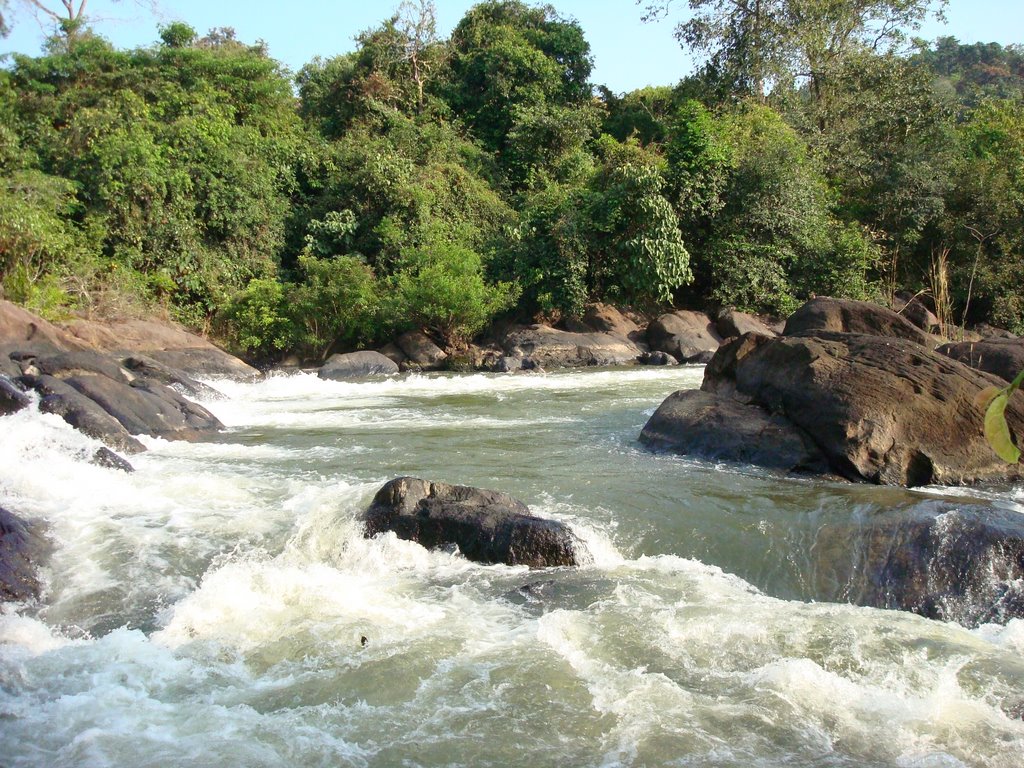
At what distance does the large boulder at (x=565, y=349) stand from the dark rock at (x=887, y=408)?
9918 millimetres

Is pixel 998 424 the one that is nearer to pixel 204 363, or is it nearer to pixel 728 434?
pixel 728 434

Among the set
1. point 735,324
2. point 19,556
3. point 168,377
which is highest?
point 735,324

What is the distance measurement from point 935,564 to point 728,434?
333 centimetres

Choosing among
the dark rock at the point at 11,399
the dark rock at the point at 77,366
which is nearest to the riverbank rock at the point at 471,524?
the dark rock at the point at 11,399

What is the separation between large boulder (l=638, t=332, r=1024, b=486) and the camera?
823 centimetres

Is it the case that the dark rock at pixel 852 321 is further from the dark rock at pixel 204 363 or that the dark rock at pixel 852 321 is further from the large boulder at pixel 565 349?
the dark rock at pixel 204 363

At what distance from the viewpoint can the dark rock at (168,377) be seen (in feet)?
46.1

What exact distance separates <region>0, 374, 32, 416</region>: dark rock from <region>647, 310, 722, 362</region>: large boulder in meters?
13.4

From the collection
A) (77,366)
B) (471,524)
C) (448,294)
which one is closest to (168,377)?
(77,366)

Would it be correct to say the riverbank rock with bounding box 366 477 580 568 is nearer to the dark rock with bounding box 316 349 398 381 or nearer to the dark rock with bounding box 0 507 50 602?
the dark rock with bounding box 0 507 50 602

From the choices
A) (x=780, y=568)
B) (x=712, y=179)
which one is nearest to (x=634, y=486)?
(x=780, y=568)

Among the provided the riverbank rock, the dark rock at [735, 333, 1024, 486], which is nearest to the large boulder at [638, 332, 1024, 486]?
the dark rock at [735, 333, 1024, 486]

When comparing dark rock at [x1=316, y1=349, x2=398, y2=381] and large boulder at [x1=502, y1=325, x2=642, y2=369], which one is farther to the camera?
large boulder at [x1=502, y1=325, x2=642, y2=369]

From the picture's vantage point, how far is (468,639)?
5203mm
